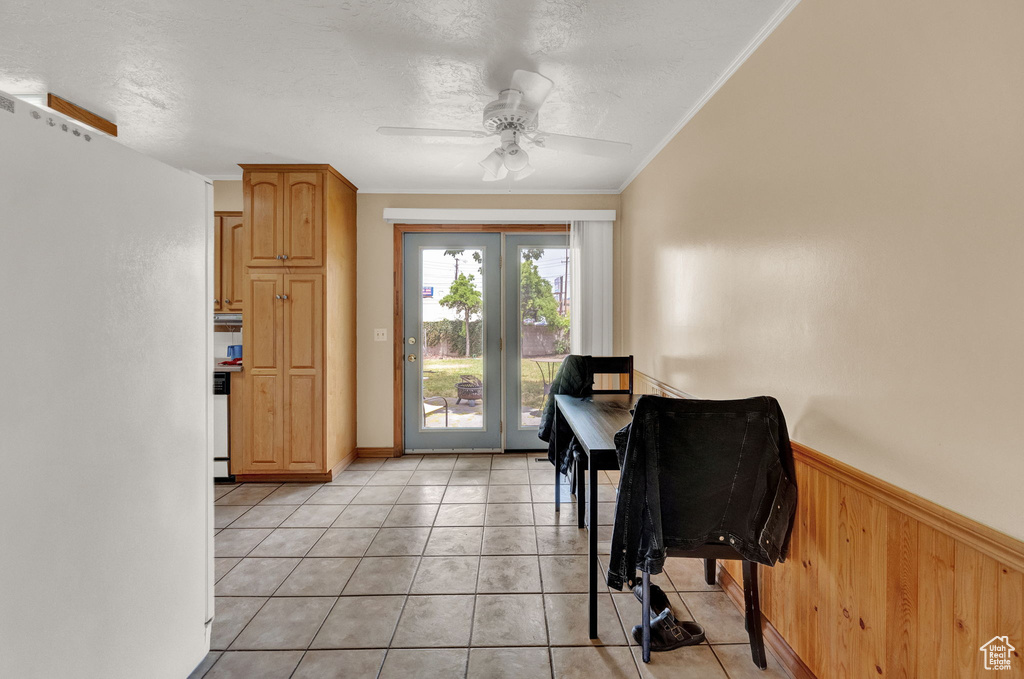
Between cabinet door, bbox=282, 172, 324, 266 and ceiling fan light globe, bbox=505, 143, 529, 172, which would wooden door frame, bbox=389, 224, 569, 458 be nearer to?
cabinet door, bbox=282, 172, 324, 266

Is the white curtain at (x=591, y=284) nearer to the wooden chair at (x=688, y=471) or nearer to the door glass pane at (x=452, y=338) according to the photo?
the door glass pane at (x=452, y=338)

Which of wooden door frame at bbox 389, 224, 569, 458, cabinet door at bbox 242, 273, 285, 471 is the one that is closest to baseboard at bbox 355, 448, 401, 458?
wooden door frame at bbox 389, 224, 569, 458

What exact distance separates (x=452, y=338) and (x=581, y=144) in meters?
2.48

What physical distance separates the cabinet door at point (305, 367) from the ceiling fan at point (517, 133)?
6.27ft

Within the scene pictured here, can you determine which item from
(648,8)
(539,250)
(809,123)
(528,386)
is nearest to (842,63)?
(809,123)

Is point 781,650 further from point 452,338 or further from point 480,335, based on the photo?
point 452,338

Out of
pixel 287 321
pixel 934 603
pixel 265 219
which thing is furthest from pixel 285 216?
pixel 934 603

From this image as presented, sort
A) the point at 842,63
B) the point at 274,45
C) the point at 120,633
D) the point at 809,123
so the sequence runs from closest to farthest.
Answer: the point at 120,633 → the point at 842,63 → the point at 809,123 → the point at 274,45

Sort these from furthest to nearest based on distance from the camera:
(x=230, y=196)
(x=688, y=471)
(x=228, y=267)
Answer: (x=230, y=196)
(x=228, y=267)
(x=688, y=471)

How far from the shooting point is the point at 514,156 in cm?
240

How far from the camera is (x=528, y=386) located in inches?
179

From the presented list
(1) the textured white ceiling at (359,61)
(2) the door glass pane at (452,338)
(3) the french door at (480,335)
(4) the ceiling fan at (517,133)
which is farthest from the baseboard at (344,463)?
(4) the ceiling fan at (517,133)

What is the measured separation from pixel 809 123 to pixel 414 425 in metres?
3.77

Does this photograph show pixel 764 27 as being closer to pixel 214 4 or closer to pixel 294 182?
pixel 214 4
